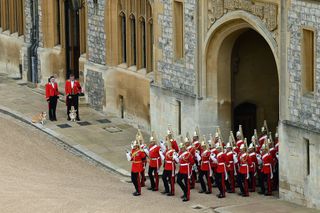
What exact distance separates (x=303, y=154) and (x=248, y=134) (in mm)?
5279

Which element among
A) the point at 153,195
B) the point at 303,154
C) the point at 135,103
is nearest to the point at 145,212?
the point at 153,195

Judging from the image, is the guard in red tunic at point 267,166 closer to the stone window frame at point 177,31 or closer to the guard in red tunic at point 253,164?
the guard in red tunic at point 253,164

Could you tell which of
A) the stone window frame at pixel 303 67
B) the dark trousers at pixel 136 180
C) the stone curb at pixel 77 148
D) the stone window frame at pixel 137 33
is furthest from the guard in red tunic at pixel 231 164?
the stone window frame at pixel 137 33

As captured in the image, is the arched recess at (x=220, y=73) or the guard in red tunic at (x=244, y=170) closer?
the guard in red tunic at (x=244, y=170)

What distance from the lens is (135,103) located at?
123 feet

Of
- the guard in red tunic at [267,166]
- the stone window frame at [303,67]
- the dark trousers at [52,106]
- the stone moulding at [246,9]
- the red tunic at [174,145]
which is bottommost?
the guard in red tunic at [267,166]

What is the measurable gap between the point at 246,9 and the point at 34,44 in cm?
1391

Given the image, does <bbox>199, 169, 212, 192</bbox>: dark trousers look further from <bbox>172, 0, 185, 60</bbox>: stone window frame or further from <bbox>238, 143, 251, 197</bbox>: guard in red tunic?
<bbox>172, 0, 185, 60</bbox>: stone window frame

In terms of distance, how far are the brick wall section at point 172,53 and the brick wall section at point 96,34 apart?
14.2ft

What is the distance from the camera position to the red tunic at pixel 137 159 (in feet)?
99.5

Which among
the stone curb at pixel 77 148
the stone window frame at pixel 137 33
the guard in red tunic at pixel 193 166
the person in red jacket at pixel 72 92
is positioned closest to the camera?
the guard in red tunic at pixel 193 166

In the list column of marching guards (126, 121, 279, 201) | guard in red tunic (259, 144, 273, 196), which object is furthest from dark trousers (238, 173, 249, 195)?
guard in red tunic (259, 144, 273, 196)

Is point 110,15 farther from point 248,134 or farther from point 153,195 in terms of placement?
point 153,195

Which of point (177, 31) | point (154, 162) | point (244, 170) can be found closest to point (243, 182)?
point (244, 170)
